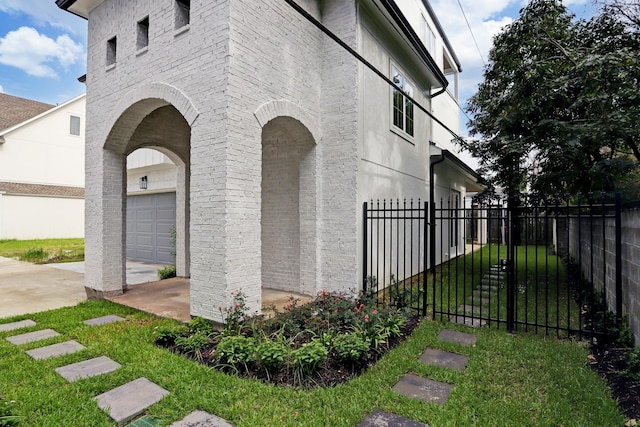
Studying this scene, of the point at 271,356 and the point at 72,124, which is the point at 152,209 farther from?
the point at 72,124

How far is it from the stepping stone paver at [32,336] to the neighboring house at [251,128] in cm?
164

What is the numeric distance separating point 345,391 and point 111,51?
7005 millimetres

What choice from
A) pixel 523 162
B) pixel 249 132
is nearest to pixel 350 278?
pixel 249 132

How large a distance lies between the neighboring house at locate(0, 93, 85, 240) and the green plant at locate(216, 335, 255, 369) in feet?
70.5

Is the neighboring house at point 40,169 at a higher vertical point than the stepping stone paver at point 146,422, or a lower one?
higher

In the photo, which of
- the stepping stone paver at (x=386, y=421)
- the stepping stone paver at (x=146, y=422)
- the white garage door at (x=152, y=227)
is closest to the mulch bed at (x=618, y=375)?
the stepping stone paver at (x=386, y=421)

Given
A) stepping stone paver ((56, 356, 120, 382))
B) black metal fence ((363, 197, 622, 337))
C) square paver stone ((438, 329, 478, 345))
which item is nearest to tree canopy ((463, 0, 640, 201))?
black metal fence ((363, 197, 622, 337))

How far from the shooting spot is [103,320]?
5.12m

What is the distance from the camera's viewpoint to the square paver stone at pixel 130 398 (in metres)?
2.74

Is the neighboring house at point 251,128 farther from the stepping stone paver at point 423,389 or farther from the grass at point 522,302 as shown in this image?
the stepping stone paver at point 423,389

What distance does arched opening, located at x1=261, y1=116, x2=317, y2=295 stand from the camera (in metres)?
6.25

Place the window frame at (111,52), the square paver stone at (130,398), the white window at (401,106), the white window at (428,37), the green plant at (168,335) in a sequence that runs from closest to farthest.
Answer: the square paver stone at (130,398), the green plant at (168,335), the window frame at (111,52), the white window at (401,106), the white window at (428,37)

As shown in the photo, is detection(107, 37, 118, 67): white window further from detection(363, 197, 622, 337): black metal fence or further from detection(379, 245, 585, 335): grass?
detection(379, 245, 585, 335): grass

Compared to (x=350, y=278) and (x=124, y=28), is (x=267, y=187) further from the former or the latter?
(x=124, y=28)
